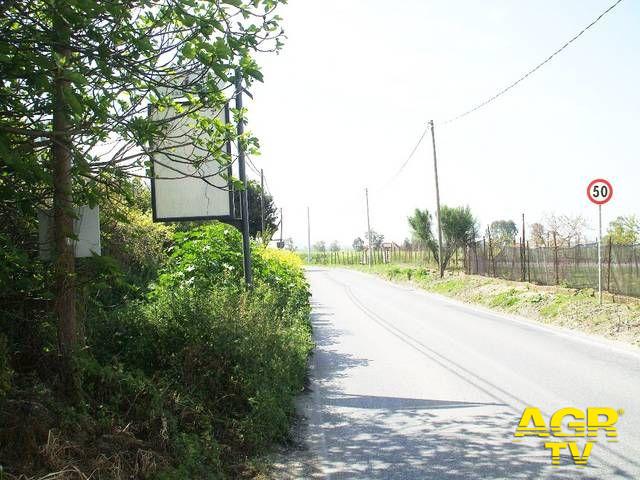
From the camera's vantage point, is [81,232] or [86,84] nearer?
[86,84]

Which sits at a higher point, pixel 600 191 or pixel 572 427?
pixel 600 191

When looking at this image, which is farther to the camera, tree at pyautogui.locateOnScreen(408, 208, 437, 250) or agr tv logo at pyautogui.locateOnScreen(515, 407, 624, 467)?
tree at pyautogui.locateOnScreen(408, 208, 437, 250)

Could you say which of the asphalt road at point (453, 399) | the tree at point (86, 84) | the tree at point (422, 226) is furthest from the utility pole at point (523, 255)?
the tree at point (422, 226)

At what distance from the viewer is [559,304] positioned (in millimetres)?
15375

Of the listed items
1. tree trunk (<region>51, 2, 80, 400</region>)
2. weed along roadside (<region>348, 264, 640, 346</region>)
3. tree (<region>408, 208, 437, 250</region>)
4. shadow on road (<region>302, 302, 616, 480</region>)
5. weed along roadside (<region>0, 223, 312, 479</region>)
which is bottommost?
shadow on road (<region>302, 302, 616, 480</region>)

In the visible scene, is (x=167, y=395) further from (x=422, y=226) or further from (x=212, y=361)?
(x=422, y=226)

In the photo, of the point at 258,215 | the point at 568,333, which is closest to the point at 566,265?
the point at 568,333

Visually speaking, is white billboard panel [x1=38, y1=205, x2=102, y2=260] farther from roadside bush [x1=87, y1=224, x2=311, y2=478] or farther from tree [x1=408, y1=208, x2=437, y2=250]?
tree [x1=408, y1=208, x2=437, y2=250]

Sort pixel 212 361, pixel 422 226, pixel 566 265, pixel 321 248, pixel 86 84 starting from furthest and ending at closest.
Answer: pixel 321 248
pixel 422 226
pixel 566 265
pixel 212 361
pixel 86 84

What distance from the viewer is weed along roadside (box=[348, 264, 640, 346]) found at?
11992 millimetres

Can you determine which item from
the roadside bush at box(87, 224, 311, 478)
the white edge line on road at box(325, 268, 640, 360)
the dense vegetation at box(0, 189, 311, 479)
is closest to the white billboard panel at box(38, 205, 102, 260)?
the dense vegetation at box(0, 189, 311, 479)

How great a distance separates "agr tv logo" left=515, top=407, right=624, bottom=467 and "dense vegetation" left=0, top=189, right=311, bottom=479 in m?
2.49

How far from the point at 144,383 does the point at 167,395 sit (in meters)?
0.40

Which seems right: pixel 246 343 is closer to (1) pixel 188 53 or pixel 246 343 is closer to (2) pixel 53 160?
(2) pixel 53 160
